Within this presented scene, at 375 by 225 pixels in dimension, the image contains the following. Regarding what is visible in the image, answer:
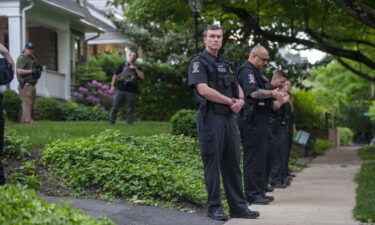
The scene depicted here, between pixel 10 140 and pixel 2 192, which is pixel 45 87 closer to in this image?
pixel 10 140

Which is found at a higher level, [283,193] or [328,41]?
[328,41]

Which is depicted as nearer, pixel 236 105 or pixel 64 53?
pixel 236 105

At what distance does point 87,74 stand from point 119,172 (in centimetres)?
2066

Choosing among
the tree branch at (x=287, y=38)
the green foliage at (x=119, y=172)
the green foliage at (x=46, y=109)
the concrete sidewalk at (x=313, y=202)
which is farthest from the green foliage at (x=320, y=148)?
the green foliage at (x=119, y=172)

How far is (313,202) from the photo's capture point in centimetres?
1011

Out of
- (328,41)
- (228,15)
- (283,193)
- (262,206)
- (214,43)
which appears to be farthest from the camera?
(328,41)

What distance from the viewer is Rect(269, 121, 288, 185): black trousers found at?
12.1 m

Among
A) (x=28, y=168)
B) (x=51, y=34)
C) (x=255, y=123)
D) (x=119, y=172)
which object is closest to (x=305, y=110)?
(x=51, y=34)

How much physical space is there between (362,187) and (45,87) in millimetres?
15677

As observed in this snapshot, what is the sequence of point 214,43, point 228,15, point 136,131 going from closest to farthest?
point 214,43, point 136,131, point 228,15

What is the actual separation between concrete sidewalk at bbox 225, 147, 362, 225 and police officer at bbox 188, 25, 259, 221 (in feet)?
1.63

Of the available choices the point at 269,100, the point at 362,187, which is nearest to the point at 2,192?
the point at 269,100

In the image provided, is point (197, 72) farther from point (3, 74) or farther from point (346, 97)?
point (346, 97)

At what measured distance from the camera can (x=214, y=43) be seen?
7.75 m
